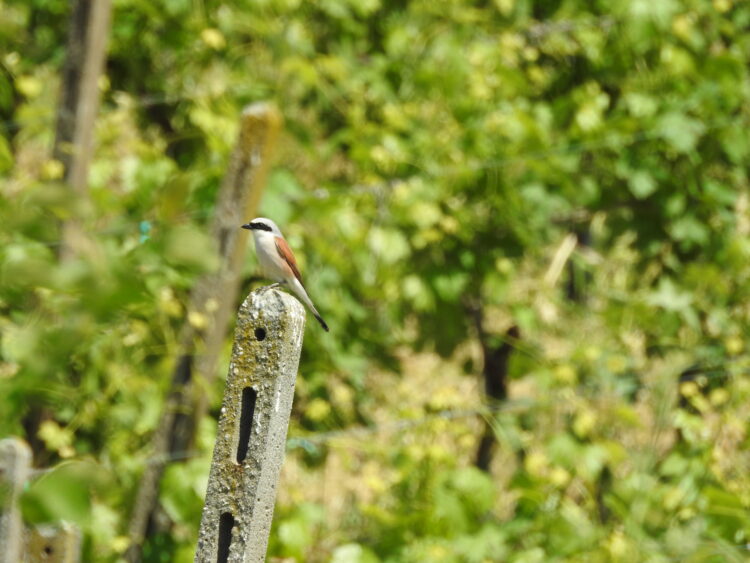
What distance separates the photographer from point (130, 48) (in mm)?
4727

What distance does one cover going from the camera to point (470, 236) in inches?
182

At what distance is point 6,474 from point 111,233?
70.2 inches

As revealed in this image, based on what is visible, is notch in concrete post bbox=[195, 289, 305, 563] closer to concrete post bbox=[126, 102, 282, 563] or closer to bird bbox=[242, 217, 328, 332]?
bird bbox=[242, 217, 328, 332]

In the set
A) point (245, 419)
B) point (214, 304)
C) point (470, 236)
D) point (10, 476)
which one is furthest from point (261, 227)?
point (470, 236)

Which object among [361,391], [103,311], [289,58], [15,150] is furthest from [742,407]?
[103,311]

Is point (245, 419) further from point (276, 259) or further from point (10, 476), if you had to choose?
point (10, 476)

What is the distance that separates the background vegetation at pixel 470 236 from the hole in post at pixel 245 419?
2414 mm

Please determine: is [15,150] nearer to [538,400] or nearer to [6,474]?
[538,400]

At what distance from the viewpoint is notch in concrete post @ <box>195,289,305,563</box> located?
→ 1348 millimetres

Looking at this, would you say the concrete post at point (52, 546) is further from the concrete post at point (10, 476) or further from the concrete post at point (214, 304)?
the concrete post at point (214, 304)

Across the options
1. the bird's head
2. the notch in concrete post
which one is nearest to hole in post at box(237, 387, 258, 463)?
the notch in concrete post

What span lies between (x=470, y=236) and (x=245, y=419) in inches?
130

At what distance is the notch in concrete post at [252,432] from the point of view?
135cm

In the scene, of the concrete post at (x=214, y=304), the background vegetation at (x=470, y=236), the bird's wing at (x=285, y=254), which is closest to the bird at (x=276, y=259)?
the bird's wing at (x=285, y=254)
